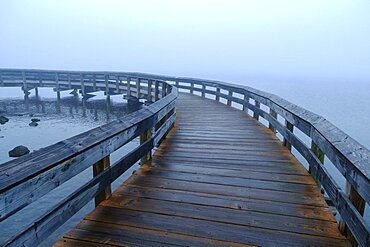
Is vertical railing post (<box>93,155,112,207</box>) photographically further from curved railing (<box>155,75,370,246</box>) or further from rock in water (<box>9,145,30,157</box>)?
rock in water (<box>9,145,30,157</box>)

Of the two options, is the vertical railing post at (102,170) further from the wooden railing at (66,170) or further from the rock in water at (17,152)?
the rock in water at (17,152)

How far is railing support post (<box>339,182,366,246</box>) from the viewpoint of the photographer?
2.21 meters

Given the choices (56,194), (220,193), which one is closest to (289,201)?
(220,193)

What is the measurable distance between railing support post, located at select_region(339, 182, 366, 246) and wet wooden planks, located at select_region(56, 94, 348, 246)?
0.06 meters

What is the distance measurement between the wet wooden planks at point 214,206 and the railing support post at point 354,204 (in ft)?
0.19

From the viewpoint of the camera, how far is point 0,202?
1477 millimetres

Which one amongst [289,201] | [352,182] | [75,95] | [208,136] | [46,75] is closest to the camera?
[352,182]

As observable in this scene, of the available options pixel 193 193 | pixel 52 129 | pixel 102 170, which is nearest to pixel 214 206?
pixel 193 193

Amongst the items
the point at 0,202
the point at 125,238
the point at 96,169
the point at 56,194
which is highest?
the point at 0,202

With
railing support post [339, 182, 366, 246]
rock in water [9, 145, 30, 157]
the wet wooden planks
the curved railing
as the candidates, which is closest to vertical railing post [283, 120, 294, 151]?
the wet wooden planks

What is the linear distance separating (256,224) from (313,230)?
0.52 meters

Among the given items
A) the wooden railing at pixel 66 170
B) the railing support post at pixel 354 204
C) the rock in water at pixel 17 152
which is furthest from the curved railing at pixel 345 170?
the rock in water at pixel 17 152

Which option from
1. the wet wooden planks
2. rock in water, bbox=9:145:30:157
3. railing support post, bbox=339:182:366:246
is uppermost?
railing support post, bbox=339:182:366:246

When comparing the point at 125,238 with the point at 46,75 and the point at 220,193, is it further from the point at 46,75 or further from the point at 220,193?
the point at 46,75
